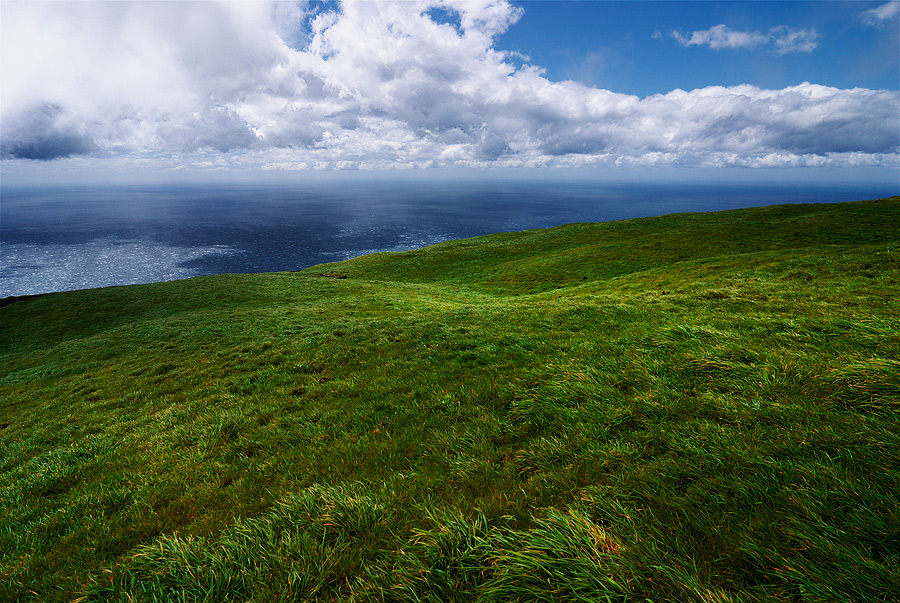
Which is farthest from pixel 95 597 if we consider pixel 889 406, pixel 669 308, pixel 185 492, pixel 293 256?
pixel 293 256

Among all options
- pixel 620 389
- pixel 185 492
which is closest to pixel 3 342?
pixel 185 492

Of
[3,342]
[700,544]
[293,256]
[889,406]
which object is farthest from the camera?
[293,256]

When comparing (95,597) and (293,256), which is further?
(293,256)

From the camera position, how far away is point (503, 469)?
472cm

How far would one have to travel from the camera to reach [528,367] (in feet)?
28.5

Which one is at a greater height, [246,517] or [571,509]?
[571,509]

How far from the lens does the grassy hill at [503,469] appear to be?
2.92 m

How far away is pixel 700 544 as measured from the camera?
2988 millimetres

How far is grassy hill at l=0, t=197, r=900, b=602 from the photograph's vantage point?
9.57ft

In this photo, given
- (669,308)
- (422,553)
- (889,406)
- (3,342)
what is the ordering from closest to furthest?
(422,553) < (889,406) < (669,308) < (3,342)

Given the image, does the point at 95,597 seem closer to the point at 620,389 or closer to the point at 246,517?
the point at 246,517

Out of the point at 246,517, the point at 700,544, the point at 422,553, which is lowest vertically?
the point at 246,517

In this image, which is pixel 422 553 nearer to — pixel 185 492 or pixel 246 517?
pixel 246 517

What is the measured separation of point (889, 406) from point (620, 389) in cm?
337
